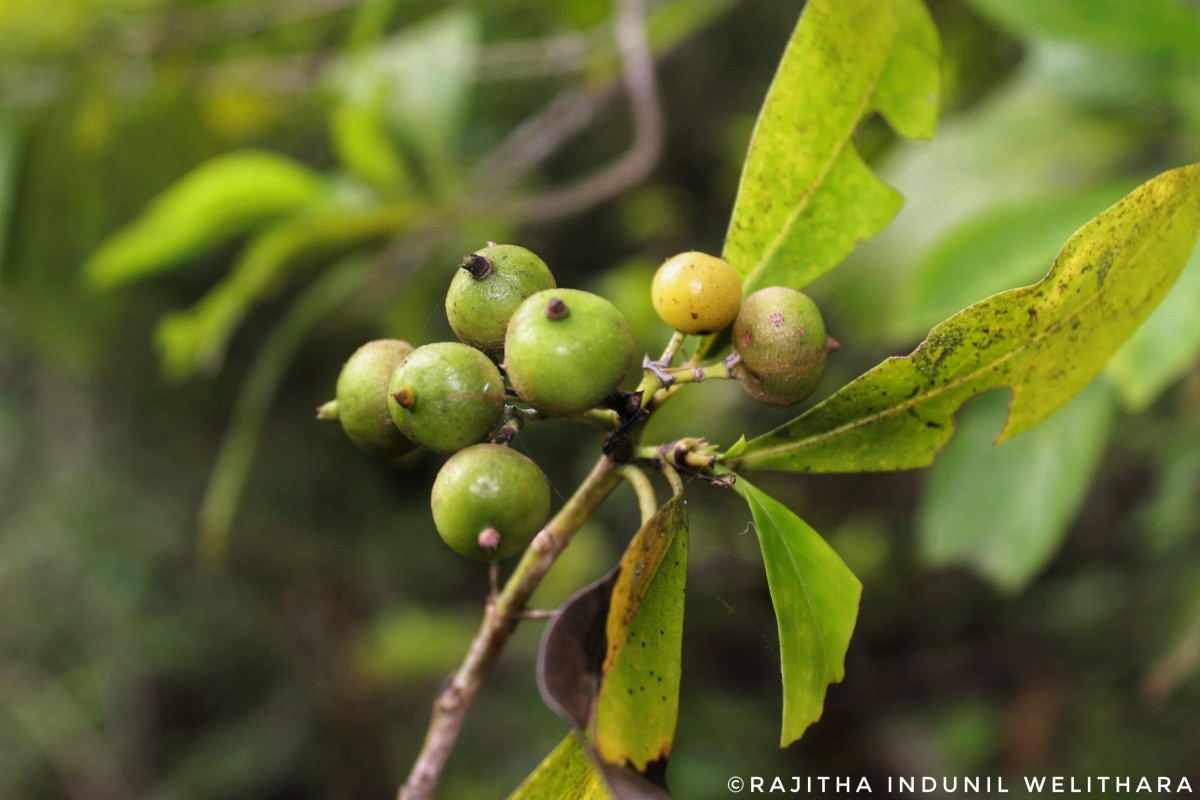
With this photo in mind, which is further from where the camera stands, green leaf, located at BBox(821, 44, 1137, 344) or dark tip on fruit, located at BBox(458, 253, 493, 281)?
green leaf, located at BBox(821, 44, 1137, 344)

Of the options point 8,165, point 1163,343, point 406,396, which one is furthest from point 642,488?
point 8,165

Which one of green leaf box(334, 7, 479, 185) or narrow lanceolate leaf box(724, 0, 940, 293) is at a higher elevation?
green leaf box(334, 7, 479, 185)

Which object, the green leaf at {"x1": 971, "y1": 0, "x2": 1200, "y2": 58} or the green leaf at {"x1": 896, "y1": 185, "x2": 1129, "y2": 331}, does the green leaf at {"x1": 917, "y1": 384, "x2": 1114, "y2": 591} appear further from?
the green leaf at {"x1": 971, "y1": 0, "x2": 1200, "y2": 58}

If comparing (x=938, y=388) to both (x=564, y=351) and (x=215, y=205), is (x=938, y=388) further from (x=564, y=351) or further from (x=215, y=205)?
(x=215, y=205)

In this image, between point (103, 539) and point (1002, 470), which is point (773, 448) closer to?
point (1002, 470)

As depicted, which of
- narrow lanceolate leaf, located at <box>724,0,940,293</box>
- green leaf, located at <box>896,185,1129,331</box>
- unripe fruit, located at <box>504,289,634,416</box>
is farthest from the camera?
green leaf, located at <box>896,185,1129,331</box>

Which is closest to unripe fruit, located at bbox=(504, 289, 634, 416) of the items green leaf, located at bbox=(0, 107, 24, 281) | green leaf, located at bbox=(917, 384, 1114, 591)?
green leaf, located at bbox=(917, 384, 1114, 591)
